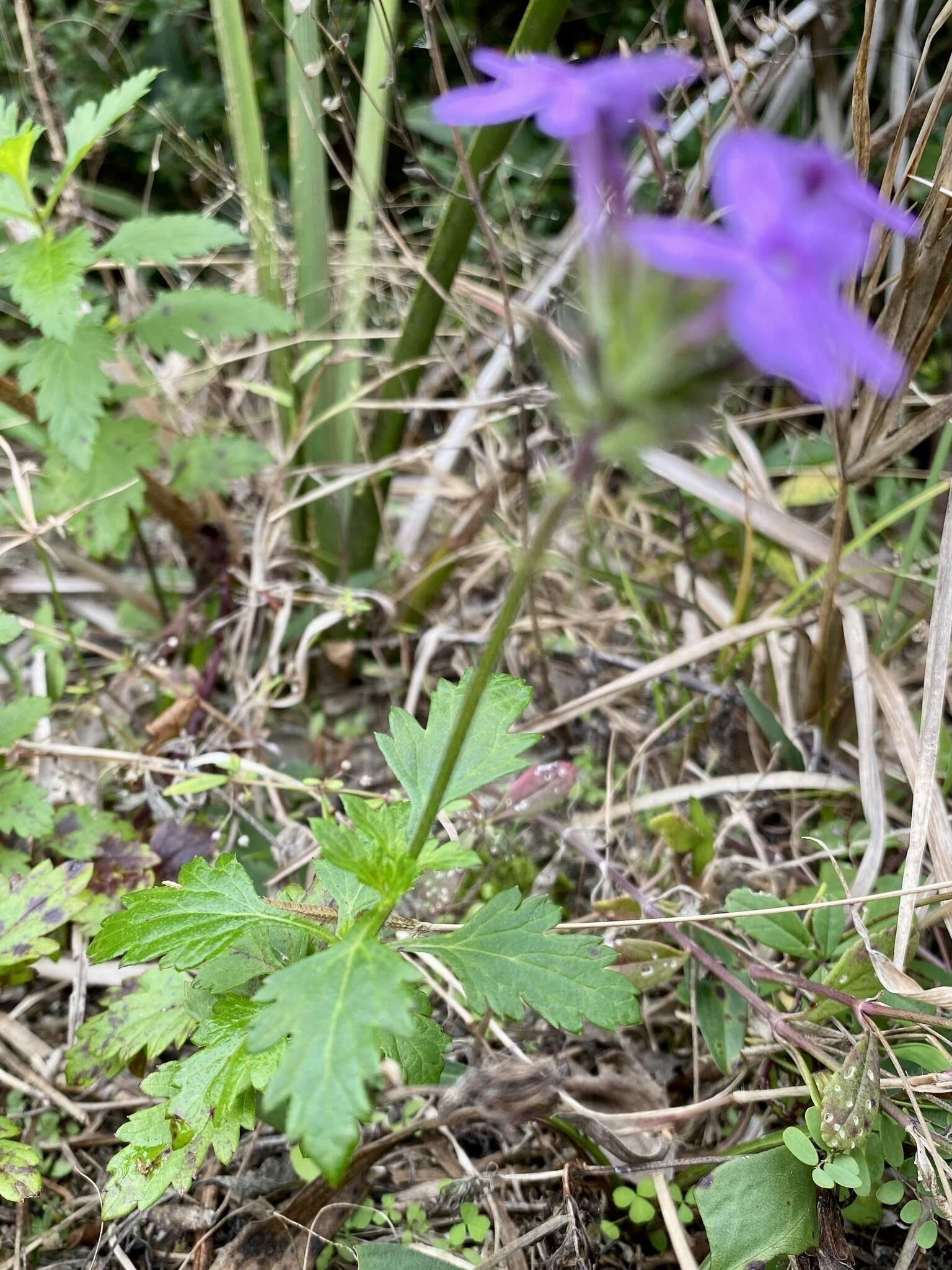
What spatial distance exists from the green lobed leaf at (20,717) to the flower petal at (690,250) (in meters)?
1.17

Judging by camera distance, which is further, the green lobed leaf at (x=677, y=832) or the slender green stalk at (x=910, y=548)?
the slender green stalk at (x=910, y=548)

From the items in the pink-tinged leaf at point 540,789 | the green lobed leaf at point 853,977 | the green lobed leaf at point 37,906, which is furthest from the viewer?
the pink-tinged leaf at point 540,789

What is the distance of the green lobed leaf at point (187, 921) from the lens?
3.00 feet

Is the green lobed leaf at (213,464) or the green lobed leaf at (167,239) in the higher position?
the green lobed leaf at (167,239)

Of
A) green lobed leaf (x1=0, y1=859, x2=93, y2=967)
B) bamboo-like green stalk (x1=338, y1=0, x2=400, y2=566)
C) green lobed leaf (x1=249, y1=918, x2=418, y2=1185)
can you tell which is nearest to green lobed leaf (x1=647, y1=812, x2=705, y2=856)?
green lobed leaf (x1=249, y1=918, x2=418, y2=1185)

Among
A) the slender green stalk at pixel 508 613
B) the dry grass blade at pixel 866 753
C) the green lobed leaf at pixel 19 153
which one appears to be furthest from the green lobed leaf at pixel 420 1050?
the green lobed leaf at pixel 19 153

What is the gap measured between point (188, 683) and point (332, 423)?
0.60 m

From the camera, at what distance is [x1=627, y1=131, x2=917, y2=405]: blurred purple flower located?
48 centimetres

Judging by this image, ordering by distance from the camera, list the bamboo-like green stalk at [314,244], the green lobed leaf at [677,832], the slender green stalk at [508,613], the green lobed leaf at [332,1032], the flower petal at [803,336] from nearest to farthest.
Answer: the flower petal at [803,336] → the slender green stalk at [508,613] → the green lobed leaf at [332,1032] → the green lobed leaf at [677,832] → the bamboo-like green stalk at [314,244]

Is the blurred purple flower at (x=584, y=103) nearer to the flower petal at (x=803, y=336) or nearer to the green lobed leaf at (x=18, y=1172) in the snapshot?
the flower petal at (x=803, y=336)

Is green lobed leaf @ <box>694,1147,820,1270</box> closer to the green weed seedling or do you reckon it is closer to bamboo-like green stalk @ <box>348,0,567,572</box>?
the green weed seedling

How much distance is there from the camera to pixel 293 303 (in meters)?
1.97

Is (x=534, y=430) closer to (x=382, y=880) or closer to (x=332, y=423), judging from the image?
(x=332, y=423)

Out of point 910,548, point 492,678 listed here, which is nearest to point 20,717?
point 492,678
